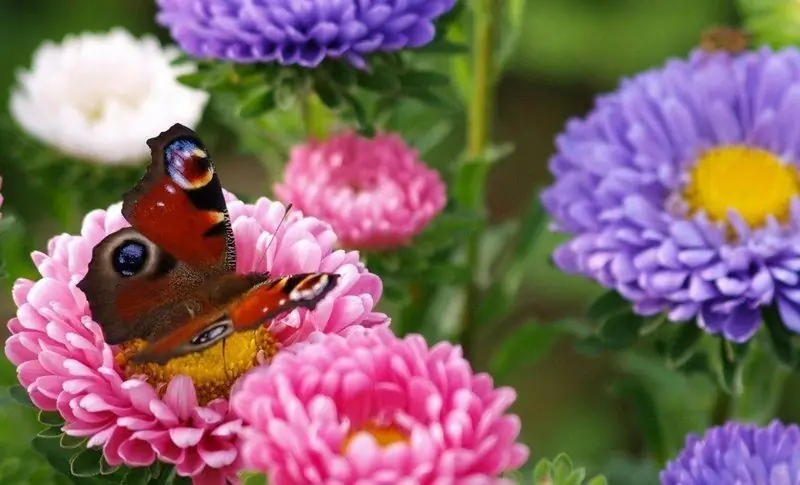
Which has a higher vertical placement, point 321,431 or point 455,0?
point 455,0

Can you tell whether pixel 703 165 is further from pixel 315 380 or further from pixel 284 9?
pixel 315 380

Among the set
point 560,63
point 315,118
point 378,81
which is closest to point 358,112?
point 378,81

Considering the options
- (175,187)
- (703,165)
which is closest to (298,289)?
(175,187)

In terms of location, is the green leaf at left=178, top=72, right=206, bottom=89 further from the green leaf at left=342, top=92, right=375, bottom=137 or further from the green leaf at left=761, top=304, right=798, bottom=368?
the green leaf at left=761, top=304, right=798, bottom=368

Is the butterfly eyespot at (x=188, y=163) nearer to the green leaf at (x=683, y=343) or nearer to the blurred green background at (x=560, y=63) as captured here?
the green leaf at (x=683, y=343)

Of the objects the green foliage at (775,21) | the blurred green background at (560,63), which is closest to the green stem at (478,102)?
the green foliage at (775,21)

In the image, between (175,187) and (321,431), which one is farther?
(175,187)

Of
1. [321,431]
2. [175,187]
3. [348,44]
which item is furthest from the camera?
[348,44]

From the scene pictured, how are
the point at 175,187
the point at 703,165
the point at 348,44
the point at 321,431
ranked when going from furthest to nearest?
1. the point at 703,165
2. the point at 348,44
3. the point at 175,187
4. the point at 321,431

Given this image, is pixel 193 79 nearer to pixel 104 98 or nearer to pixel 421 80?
pixel 421 80
